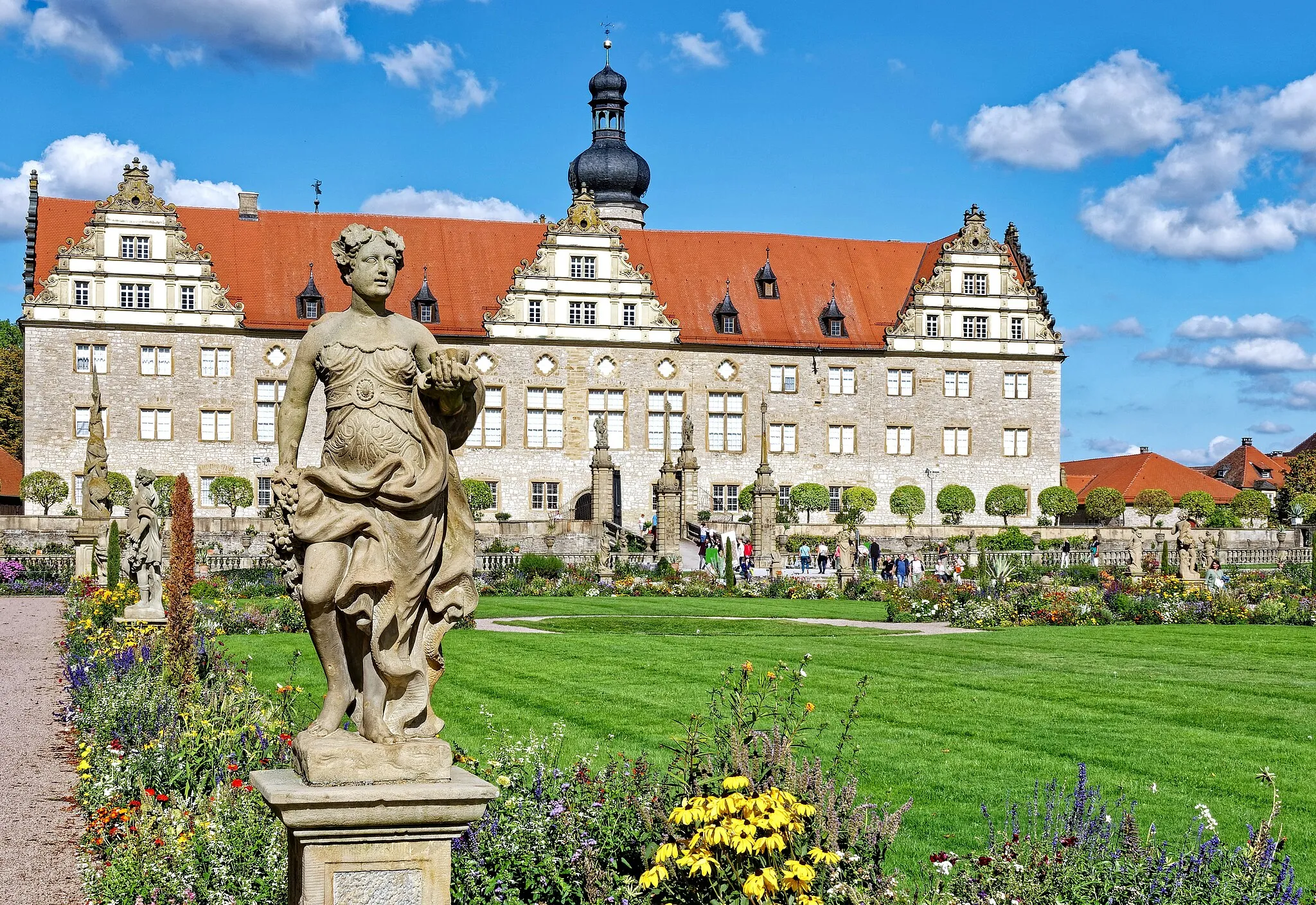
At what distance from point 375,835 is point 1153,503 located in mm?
55584

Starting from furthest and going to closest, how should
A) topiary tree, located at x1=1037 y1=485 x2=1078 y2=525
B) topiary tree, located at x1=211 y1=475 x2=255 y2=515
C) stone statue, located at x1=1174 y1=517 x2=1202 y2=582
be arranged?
topiary tree, located at x1=1037 y1=485 x2=1078 y2=525, topiary tree, located at x1=211 y1=475 x2=255 y2=515, stone statue, located at x1=1174 y1=517 x2=1202 y2=582

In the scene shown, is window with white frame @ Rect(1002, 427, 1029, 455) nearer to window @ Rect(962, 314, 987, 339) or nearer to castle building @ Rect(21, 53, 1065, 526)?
castle building @ Rect(21, 53, 1065, 526)

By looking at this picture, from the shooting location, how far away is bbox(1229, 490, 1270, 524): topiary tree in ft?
186

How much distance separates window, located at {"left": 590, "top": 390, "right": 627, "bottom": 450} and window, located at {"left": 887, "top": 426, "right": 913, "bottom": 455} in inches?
402

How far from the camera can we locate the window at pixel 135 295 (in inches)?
1933

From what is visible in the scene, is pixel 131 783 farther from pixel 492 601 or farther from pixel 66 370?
pixel 66 370

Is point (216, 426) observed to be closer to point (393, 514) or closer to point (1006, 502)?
point (1006, 502)

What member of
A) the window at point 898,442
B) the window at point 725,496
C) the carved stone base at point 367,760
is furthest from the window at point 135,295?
the carved stone base at point 367,760

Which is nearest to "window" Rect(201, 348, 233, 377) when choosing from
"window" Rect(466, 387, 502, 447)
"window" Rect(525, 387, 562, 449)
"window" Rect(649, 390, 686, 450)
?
"window" Rect(466, 387, 502, 447)

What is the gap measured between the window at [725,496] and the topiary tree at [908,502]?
229 inches

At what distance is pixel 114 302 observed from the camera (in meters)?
49.0

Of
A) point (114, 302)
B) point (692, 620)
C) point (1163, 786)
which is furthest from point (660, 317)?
point (1163, 786)

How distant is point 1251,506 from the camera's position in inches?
2229

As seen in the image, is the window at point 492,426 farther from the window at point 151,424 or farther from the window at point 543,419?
the window at point 151,424
